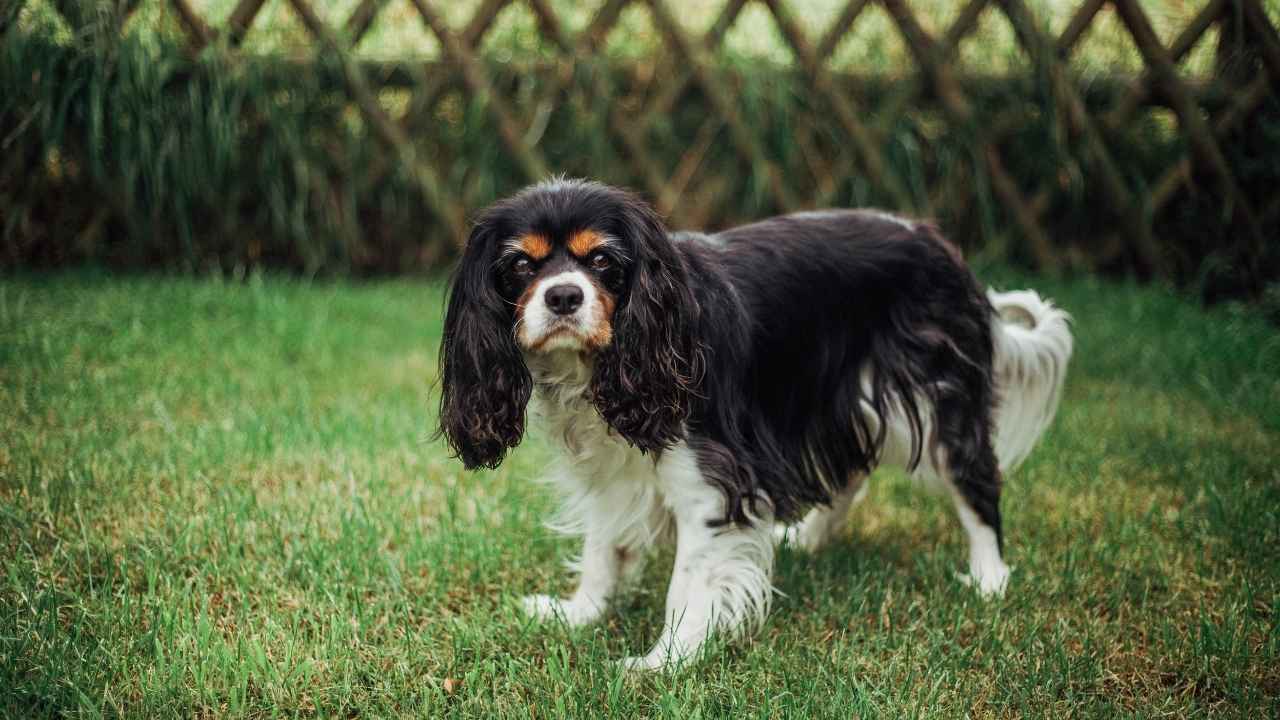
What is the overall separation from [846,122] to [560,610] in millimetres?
3947

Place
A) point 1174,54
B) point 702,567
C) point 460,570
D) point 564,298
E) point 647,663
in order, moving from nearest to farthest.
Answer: point 564,298 → point 647,663 → point 702,567 → point 460,570 → point 1174,54

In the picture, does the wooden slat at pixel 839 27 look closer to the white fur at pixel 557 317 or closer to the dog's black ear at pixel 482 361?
the dog's black ear at pixel 482 361

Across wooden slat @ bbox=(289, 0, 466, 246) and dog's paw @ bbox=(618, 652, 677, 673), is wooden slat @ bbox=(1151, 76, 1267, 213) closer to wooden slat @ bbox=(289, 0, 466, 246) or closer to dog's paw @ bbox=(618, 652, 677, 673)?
wooden slat @ bbox=(289, 0, 466, 246)

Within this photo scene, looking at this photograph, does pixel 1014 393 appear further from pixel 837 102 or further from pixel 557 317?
pixel 837 102

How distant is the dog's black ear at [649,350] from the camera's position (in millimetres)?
2213

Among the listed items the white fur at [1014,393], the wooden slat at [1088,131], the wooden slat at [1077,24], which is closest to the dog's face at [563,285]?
the white fur at [1014,393]

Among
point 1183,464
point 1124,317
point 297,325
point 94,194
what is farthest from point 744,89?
point 94,194

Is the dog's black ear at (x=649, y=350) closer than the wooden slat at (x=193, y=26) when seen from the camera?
Yes

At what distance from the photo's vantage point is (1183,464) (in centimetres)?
347

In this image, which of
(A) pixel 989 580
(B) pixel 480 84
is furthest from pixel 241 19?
(A) pixel 989 580

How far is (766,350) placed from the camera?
254cm

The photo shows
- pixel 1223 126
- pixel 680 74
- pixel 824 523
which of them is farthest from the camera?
pixel 680 74

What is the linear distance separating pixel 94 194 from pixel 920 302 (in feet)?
15.3

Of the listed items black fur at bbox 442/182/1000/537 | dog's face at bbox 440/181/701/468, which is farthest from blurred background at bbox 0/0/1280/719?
dog's face at bbox 440/181/701/468
